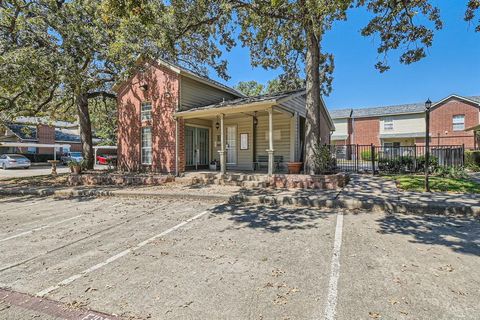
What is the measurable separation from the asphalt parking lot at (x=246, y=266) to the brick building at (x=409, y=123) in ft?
81.5

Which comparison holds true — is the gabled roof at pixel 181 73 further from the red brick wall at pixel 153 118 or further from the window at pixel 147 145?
the window at pixel 147 145

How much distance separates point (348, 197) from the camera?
751 cm

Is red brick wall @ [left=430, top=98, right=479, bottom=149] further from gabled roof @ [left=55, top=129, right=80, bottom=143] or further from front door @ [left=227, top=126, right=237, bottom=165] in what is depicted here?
gabled roof @ [left=55, top=129, right=80, bottom=143]

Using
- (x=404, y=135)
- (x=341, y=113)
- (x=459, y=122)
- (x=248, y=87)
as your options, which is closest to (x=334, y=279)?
(x=404, y=135)

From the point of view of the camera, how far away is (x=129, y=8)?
7898mm

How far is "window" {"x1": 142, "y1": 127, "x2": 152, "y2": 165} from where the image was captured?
46.7 feet

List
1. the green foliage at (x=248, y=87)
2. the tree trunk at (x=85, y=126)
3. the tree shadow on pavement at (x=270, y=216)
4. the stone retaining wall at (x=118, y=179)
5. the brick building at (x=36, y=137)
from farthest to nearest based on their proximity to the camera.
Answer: the green foliage at (x=248, y=87), the brick building at (x=36, y=137), the tree trunk at (x=85, y=126), the stone retaining wall at (x=118, y=179), the tree shadow on pavement at (x=270, y=216)

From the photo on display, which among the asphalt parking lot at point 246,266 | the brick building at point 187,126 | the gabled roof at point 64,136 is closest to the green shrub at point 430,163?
the brick building at point 187,126

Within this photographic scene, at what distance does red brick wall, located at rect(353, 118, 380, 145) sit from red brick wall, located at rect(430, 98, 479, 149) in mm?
5229

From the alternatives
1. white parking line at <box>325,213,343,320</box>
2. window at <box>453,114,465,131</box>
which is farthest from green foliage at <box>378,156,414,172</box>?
window at <box>453,114,465,131</box>

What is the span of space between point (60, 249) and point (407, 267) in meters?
5.58

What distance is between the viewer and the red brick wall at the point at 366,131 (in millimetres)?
30016

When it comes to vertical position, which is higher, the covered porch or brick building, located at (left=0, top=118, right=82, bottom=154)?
brick building, located at (left=0, top=118, right=82, bottom=154)

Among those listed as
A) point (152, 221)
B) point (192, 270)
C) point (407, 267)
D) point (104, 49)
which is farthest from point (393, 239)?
point (104, 49)
